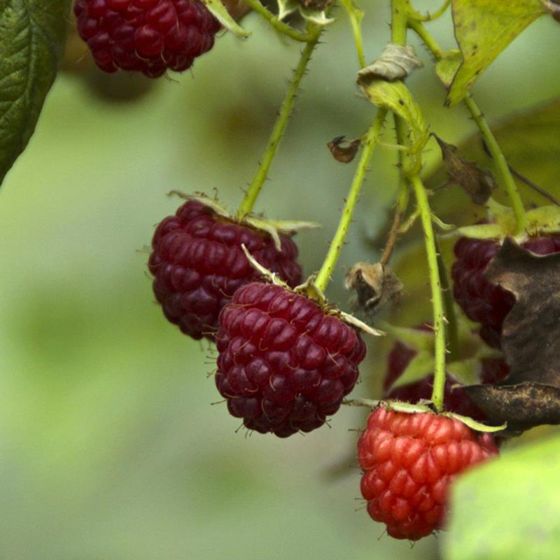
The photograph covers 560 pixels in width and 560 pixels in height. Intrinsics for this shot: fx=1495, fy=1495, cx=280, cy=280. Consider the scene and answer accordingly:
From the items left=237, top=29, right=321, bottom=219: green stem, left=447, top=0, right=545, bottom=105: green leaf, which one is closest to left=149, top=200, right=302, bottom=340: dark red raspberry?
left=237, top=29, right=321, bottom=219: green stem

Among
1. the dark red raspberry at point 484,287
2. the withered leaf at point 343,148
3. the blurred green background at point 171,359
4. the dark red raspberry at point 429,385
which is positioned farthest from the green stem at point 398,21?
the blurred green background at point 171,359

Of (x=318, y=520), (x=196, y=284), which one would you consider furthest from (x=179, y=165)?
(x=196, y=284)

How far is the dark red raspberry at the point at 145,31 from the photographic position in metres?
1.69

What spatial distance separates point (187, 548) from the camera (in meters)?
2.94

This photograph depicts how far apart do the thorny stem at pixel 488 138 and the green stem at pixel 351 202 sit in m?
0.12

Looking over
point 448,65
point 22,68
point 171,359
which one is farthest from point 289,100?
point 171,359

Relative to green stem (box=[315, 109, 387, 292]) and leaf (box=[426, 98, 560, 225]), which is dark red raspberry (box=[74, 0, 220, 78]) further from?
leaf (box=[426, 98, 560, 225])

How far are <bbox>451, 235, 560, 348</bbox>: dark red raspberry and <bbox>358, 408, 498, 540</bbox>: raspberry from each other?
17 centimetres

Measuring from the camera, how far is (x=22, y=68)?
1684mm

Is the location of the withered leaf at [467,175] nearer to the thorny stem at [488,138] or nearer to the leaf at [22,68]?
the thorny stem at [488,138]

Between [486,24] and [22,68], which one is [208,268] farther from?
[486,24]

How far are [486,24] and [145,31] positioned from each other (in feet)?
1.28

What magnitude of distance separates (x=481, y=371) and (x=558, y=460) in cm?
77

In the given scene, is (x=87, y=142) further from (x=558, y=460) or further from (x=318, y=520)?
(x=558, y=460)
